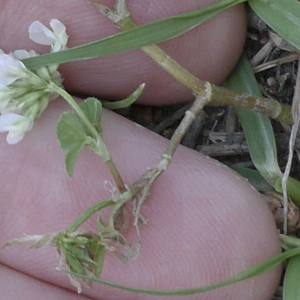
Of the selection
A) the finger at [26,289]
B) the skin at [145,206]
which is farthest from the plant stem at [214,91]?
the finger at [26,289]

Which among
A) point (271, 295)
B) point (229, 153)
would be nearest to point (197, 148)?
point (229, 153)

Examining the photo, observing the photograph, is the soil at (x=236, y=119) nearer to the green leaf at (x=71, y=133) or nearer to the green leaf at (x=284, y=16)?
the green leaf at (x=284, y=16)

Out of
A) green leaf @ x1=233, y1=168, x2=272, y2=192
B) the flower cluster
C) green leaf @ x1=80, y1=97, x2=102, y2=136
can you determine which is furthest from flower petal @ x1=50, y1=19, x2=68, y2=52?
green leaf @ x1=233, y1=168, x2=272, y2=192

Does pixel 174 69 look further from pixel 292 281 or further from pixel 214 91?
pixel 292 281

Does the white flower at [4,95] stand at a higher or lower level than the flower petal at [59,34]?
lower

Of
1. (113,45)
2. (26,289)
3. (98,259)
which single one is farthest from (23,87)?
(26,289)

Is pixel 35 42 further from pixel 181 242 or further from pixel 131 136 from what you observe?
pixel 181 242
